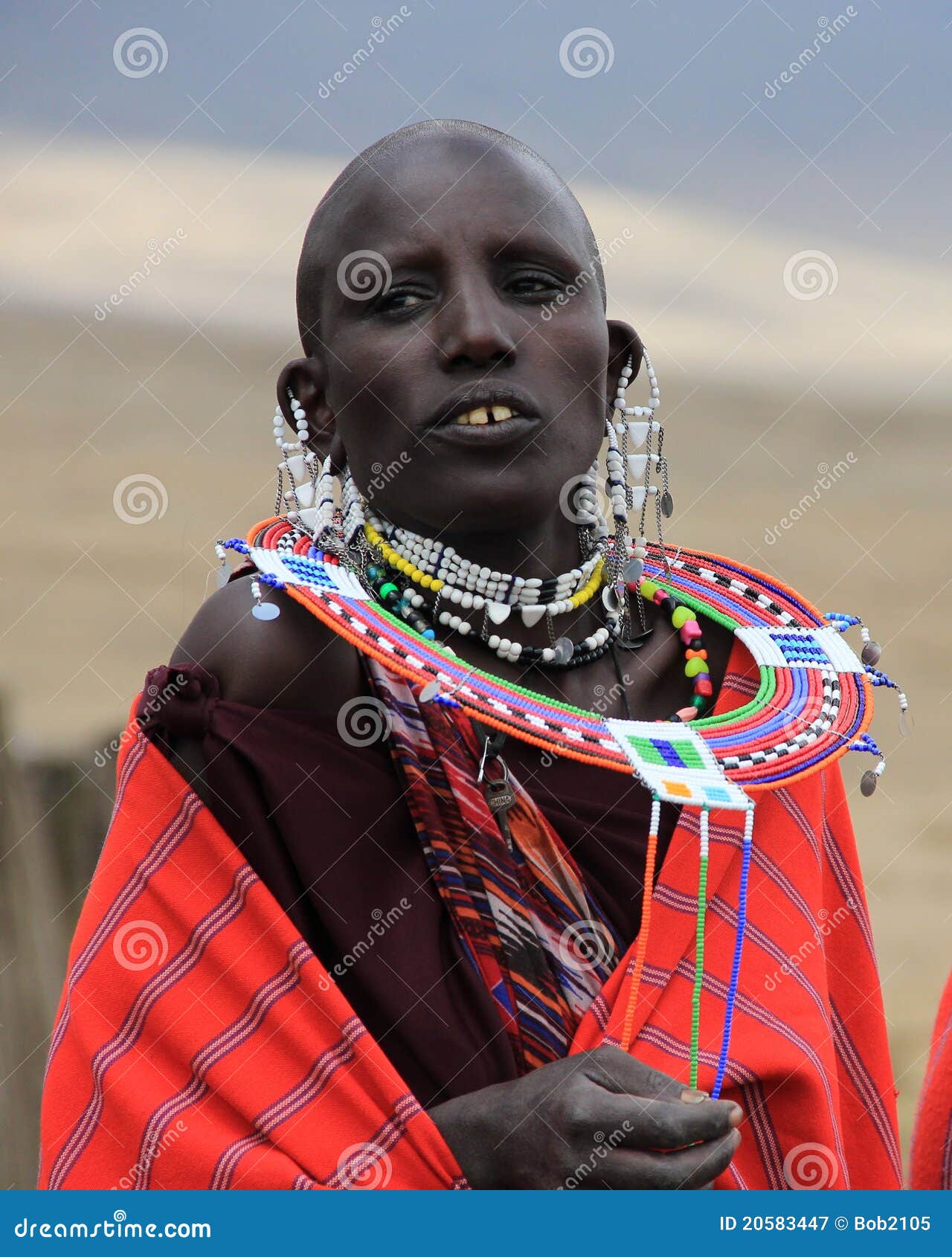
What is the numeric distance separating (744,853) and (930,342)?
4979 millimetres

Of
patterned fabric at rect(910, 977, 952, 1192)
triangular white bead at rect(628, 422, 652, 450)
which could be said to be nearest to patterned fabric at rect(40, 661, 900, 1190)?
patterned fabric at rect(910, 977, 952, 1192)

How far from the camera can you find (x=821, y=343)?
5.54 metres

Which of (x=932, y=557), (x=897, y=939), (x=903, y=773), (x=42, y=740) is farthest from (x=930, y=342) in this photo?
(x=42, y=740)

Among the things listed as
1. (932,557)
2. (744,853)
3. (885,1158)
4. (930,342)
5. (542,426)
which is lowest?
(885,1158)

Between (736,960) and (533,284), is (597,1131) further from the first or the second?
(533,284)

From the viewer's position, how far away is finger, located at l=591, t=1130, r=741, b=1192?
5.75 ft

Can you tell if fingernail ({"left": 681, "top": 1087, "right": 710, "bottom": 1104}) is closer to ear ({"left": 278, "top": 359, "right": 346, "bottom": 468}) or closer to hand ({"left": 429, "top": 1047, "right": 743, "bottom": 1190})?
hand ({"left": 429, "top": 1047, "right": 743, "bottom": 1190})

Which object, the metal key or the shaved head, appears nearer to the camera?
the metal key

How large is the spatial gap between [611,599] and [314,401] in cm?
53

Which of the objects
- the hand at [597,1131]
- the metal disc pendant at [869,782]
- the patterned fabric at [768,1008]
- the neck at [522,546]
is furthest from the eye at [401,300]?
the hand at [597,1131]

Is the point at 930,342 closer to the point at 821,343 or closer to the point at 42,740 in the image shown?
the point at 821,343

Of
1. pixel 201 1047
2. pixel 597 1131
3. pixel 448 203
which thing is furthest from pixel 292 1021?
pixel 448 203

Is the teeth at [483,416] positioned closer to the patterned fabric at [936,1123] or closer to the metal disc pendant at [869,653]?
the metal disc pendant at [869,653]

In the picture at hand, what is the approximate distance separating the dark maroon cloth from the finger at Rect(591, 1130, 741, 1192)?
213mm
